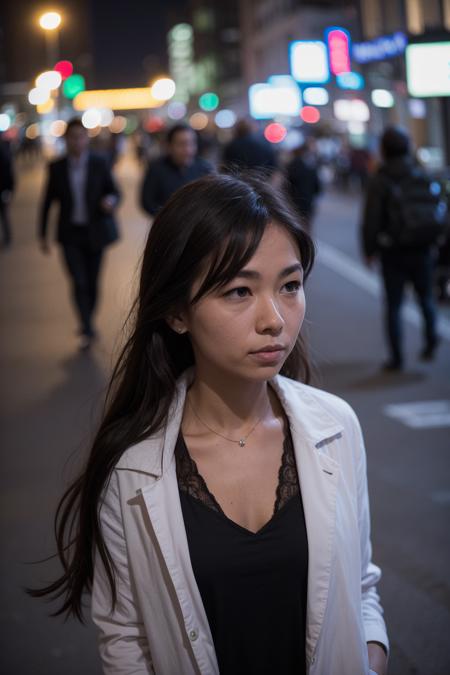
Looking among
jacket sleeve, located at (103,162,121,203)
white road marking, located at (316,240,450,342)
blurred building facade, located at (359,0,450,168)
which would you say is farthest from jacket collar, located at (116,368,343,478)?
blurred building facade, located at (359,0,450,168)

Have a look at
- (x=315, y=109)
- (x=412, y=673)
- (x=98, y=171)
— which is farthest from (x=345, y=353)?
(x=315, y=109)

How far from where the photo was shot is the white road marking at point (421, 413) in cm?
703

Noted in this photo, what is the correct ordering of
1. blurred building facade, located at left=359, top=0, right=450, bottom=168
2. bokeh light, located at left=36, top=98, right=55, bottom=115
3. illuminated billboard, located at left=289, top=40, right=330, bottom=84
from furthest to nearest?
illuminated billboard, located at left=289, top=40, right=330, bottom=84
blurred building facade, located at left=359, top=0, right=450, bottom=168
bokeh light, located at left=36, top=98, right=55, bottom=115

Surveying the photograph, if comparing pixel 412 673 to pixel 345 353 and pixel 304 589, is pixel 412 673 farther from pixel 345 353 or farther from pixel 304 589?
pixel 345 353

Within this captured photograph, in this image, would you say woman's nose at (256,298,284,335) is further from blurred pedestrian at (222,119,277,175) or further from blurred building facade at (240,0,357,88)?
blurred building facade at (240,0,357,88)

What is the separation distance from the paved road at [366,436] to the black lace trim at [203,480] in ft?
1.65

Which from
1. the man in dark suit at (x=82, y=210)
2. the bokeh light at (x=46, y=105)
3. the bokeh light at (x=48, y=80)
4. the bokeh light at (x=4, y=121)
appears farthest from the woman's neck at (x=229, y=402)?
the bokeh light at (x=46, y=105)

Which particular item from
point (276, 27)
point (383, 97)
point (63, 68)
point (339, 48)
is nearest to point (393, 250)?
point (63, 68)

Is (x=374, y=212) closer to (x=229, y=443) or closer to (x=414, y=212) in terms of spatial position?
(x=414, y=212)

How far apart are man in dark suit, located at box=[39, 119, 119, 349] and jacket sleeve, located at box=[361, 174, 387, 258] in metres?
2.74

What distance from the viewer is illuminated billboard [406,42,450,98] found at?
746 centimetres

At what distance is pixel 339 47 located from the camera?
1518 inches

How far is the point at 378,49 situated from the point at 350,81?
32.1 feet

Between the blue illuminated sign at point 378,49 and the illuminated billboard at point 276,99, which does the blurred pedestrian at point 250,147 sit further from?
the illuminated billboard at point 276,99
